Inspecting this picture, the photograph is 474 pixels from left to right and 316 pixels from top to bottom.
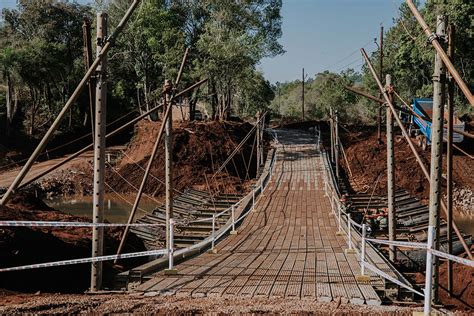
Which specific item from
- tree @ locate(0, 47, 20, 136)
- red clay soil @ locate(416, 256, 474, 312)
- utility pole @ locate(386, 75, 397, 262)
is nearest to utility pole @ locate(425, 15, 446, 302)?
red clay soil @ locate(416, 256, 474, 312)

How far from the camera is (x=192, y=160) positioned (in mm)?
30609

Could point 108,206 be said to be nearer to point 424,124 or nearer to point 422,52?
point 424,124

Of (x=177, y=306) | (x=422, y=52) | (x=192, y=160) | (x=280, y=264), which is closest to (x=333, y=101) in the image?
(x=422, y=52)

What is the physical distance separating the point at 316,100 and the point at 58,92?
106 ft

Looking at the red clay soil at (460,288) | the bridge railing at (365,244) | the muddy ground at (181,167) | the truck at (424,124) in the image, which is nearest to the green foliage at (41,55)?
the muddy ground at (181,167)

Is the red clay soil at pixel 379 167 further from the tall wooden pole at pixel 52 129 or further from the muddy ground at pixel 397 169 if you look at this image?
the tall wooden pole at pixel 52 129

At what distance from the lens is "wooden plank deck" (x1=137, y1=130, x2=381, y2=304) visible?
7.11 metres

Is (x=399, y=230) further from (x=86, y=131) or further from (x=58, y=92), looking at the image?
(x=58, y=92)

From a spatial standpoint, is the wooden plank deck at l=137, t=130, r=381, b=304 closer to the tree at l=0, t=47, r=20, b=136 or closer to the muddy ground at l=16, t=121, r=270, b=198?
the muddy ground at l=16, t=121, r=270, b=198

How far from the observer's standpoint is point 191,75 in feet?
110

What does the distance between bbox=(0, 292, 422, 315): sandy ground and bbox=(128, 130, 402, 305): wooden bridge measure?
1.74 ft

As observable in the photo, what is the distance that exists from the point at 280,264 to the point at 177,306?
4.15 m

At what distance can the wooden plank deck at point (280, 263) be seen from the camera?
7.11 meters

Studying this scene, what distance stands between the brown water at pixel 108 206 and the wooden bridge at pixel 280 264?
7.43 m
